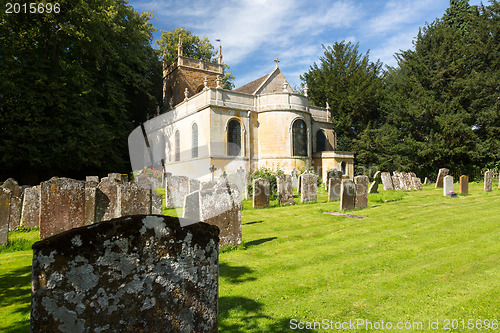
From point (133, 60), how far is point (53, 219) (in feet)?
72.8

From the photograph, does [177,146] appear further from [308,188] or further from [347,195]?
[347,195]

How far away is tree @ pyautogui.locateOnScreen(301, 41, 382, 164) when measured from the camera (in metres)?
31.0

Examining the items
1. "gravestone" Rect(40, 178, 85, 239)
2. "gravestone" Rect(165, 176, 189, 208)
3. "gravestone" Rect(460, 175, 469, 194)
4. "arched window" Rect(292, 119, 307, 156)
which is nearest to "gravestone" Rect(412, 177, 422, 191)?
"gravestone" Rect(460, 175, 469, 194)

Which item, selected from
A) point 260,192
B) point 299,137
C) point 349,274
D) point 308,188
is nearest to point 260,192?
point 260,192

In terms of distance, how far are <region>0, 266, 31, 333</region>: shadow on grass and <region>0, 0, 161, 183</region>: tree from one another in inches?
618

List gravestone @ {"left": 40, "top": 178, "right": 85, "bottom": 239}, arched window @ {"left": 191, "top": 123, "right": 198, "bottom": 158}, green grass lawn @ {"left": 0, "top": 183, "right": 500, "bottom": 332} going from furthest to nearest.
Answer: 1. arched window @ {"left": 191, "top": 123, "right": 198, "bottom": 158}
2. gravestone @ {"left": 40, "top": 178, "right": 85, "bottom": 239}
3. green grass lawn @ {"left": 0, "top": 183, "right": 500, "bottom": 332}

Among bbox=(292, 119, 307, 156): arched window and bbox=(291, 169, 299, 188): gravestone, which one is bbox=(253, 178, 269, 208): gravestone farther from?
bbox=(292, 119, 307, 156): arched window

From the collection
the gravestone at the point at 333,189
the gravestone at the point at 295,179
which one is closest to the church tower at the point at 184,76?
the gravestone at the point at 295,179

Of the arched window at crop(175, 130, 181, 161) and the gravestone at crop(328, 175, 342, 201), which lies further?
the arched window at crop(175, 130, 181, 161)

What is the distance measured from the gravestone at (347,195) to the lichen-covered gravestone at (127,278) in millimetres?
9421

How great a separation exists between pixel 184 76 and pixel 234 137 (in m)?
13.8

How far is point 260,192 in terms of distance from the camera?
1197 centimetres

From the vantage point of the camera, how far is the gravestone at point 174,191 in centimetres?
1243

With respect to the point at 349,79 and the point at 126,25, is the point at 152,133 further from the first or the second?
the point at 349,79
